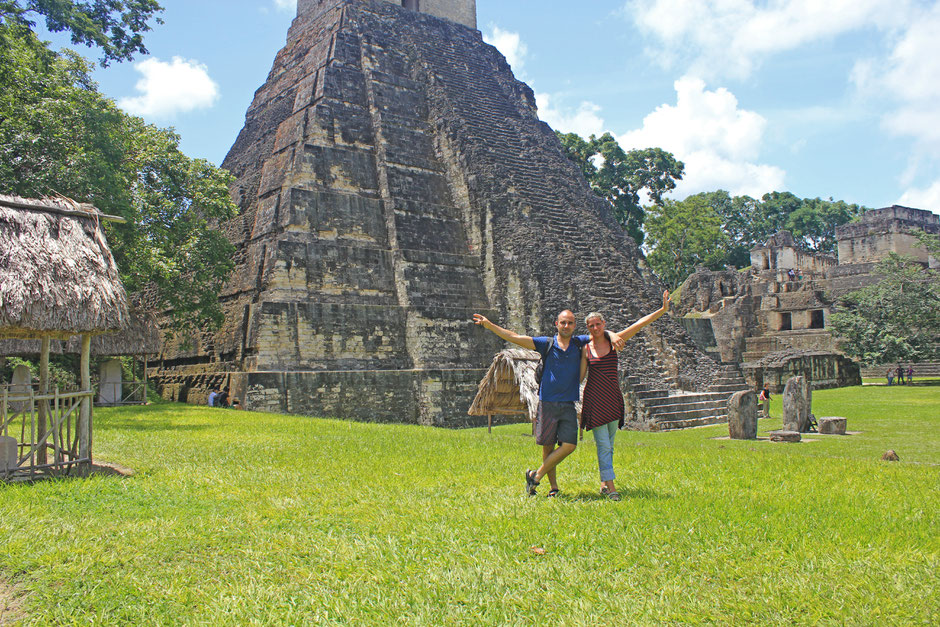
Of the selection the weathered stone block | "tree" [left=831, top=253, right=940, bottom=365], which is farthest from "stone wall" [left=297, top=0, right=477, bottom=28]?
the weathered stone block

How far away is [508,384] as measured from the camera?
1080 centimetres

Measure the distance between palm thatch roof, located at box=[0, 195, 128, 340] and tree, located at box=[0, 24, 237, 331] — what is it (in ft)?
16.4

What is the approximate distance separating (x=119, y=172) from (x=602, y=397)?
36.7 feet

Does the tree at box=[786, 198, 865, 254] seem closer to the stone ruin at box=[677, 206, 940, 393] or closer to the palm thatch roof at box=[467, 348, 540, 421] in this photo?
the stone ruin at box=[677, 206, 940, 393]

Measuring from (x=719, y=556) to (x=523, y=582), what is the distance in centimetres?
102

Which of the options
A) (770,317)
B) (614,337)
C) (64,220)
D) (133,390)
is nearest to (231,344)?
(133,390)

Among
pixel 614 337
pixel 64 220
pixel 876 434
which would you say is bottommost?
pixel 876 434

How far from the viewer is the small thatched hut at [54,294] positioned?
578 cm

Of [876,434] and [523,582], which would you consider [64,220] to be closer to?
[523,582]

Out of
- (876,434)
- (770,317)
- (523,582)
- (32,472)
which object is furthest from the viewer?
(770,317)

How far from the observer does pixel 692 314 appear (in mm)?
33562

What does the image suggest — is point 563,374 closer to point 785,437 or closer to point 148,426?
point 785,437

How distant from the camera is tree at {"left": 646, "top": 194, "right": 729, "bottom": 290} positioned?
149ft

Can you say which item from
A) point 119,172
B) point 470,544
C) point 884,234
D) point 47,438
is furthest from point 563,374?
point 884,234
